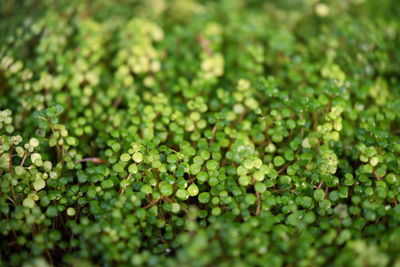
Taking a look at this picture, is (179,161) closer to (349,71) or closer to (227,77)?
(227,77)

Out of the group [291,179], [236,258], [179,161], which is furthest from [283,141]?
[236,258]

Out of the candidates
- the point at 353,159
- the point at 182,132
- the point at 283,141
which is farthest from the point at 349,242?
the point at 182,132

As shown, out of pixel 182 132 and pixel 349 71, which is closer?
pixel 182 132

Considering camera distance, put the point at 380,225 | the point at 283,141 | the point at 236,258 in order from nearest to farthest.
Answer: the point at 236,258 → the point at 380,225 → the point at 283,141

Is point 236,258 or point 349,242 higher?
point 349,242

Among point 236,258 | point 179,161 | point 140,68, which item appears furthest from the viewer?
point 140,68

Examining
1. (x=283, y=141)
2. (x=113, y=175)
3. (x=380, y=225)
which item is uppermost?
(x=380, y=225)

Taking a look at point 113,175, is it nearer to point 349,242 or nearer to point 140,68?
point 140,68
